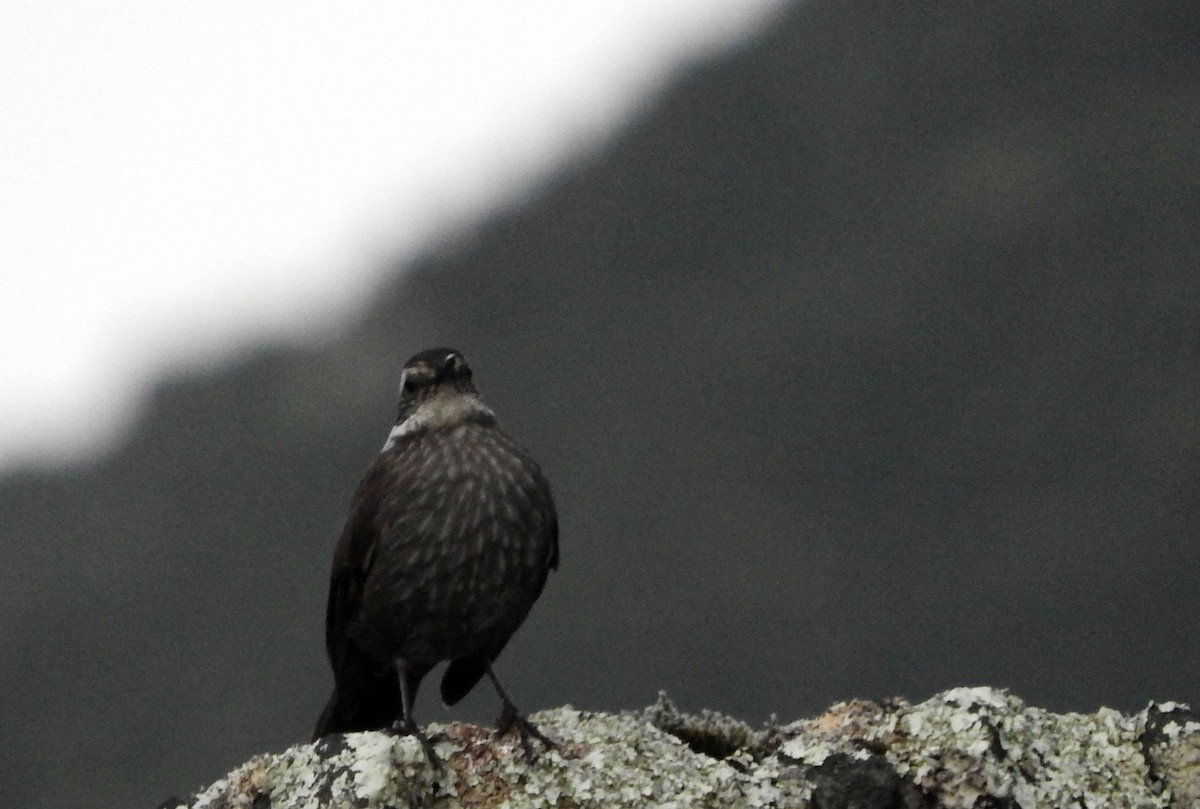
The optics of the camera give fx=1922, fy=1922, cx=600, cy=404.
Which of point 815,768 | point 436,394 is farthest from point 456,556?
point 815,768

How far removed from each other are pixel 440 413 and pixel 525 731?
2358 millimetres

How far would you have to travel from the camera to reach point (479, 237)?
4081 cm

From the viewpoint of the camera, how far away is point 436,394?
8758 mm

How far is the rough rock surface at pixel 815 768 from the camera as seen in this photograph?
6.25 meters

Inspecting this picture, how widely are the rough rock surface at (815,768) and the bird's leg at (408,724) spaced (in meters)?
0.05

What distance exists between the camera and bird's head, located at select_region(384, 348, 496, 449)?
8.70 meters

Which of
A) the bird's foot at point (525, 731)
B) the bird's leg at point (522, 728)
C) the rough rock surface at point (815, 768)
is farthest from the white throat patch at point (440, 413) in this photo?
the rough rock surface at point (815, 768)

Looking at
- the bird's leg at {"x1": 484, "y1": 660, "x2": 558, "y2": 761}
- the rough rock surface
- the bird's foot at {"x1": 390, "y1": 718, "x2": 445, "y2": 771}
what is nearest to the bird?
the bird's leg at {"x1": 484, "y1": 660, "x2": 558, "y2": 761}

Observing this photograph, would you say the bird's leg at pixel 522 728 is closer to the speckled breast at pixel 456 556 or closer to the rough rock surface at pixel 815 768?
the rough rock surface at pixel 815 768

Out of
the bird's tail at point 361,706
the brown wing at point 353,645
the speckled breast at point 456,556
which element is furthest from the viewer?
the bird's tail at point 361,706

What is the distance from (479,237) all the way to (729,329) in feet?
31.2

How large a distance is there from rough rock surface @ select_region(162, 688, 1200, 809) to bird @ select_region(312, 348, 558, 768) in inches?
48.0

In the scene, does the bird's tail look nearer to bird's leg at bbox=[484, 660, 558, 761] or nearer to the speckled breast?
the speckled breast

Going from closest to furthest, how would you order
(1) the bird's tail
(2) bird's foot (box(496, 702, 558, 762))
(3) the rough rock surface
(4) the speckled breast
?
(3) the rough rock surface
(2) bird's foot (box(496, 702, 558, 762))
(4) the speckled breast
(1) the bird's tail
